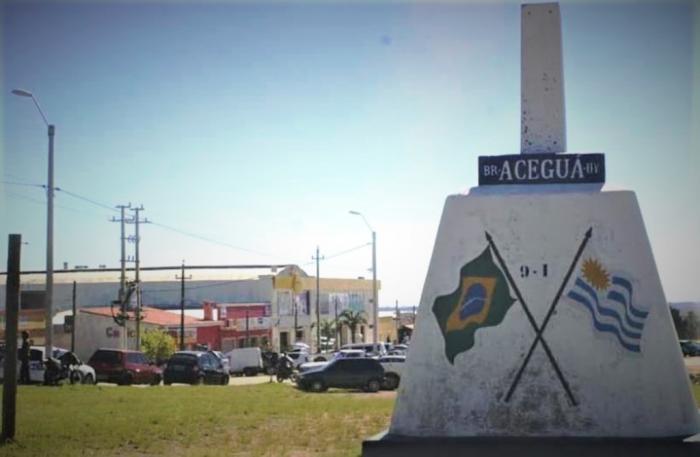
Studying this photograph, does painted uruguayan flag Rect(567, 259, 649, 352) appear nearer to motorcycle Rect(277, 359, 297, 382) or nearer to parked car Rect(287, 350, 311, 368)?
motorcycle Rect(277, 359, 297, 382)

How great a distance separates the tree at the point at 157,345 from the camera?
2173 inches

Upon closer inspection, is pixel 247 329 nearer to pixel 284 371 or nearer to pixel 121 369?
pixel 284 371

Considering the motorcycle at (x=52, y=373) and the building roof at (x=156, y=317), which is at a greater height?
the building roof at (x=156, y=317)

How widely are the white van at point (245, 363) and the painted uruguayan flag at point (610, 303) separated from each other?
42221mm

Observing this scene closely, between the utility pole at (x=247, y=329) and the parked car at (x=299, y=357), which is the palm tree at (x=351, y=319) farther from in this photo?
the parked car at (x=299, y=357)

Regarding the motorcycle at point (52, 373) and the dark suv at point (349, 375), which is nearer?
the motorcycle at point (52, 373)

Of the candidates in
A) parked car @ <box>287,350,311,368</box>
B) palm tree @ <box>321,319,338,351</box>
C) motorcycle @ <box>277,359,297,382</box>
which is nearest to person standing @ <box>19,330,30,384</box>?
motorcycle @ <box>277,359,297,382</box>

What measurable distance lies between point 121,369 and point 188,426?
72.2ft

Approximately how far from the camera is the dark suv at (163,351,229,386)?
34656 millimetres

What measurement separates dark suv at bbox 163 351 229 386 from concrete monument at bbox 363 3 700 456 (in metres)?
25.6

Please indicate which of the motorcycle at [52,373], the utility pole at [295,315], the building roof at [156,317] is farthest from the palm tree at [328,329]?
the motorcycle at [52,373]

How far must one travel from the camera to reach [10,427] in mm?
12477

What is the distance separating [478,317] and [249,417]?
7343 mm

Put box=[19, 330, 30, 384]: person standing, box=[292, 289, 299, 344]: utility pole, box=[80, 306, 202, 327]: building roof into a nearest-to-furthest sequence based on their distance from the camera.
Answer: box=[19, 330, 30, 384]: person standing < box=[80, 306, 202, 327]: building roof < box=[292, 289, 299, 344]: utility pole
